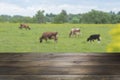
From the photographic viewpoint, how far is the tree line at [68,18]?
247 cm

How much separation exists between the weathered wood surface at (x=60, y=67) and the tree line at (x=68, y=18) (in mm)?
489

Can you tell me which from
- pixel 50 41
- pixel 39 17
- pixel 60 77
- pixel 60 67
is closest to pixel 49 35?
pixel 50 41

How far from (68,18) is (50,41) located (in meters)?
0.27

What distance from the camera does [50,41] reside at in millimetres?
2475

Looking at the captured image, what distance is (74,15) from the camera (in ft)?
8.18

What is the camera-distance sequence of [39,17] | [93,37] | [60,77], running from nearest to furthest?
1. [60,77]
2. [93,37]
3. [39,17]

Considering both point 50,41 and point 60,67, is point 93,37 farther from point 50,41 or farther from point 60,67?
point 60,67

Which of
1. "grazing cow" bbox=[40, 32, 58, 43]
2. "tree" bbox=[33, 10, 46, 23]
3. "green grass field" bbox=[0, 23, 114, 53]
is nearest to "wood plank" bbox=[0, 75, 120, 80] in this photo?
"green grass field" bbox=[0, 23, 114, 53]

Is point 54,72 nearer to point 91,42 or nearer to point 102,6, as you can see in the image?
point 91,42

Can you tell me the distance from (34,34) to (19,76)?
90 cm

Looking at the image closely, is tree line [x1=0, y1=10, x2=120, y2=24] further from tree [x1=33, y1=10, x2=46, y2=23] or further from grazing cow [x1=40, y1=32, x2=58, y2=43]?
grazing cow [x1=40, y1=32, x2=58, y2=43]

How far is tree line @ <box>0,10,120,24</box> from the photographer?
2471mm

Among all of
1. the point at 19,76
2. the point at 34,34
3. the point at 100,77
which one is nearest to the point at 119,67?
the point at 100,77

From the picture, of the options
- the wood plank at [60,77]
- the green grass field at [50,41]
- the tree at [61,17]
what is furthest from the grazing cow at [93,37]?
the wood plank at [60,77]
